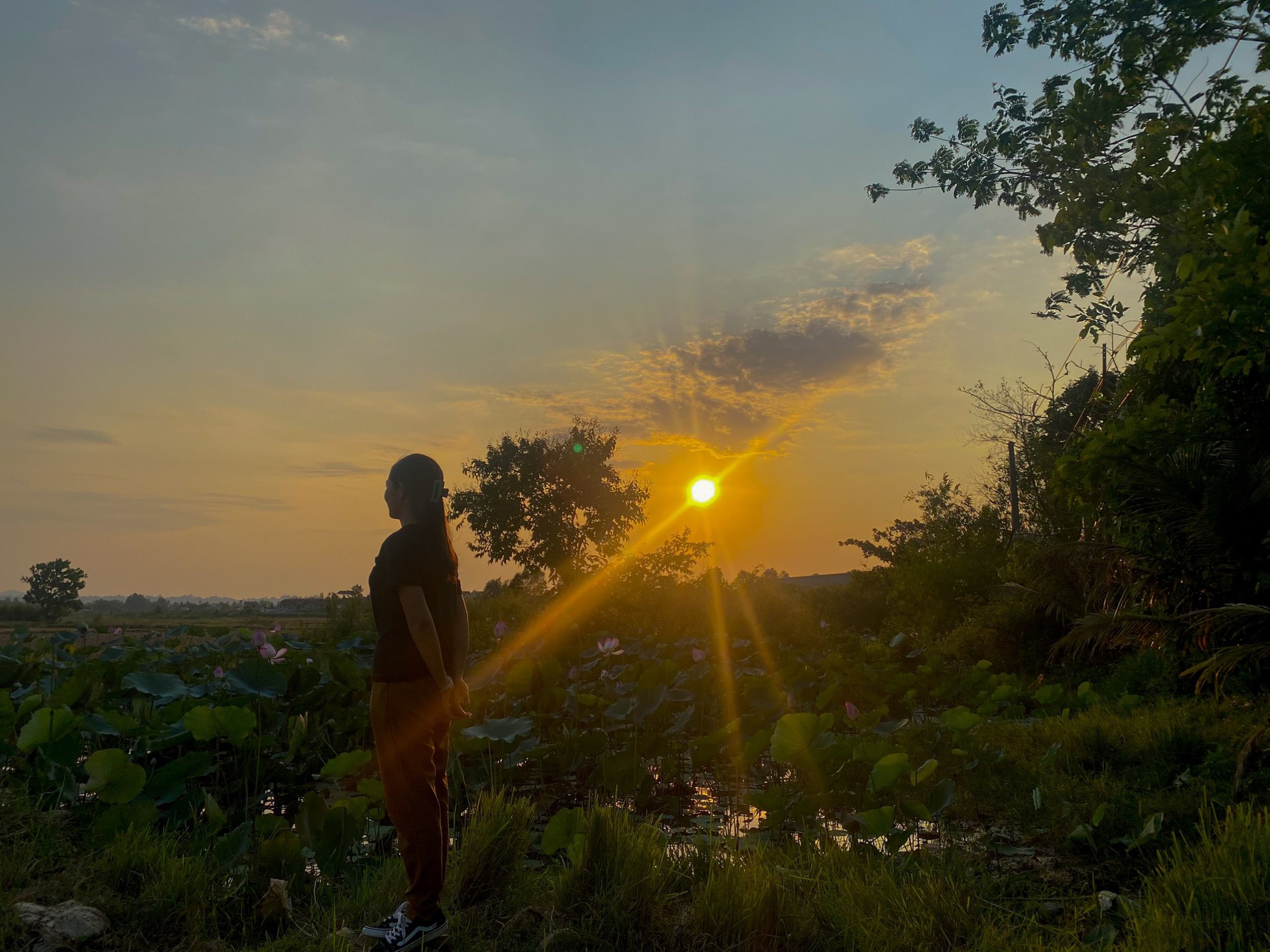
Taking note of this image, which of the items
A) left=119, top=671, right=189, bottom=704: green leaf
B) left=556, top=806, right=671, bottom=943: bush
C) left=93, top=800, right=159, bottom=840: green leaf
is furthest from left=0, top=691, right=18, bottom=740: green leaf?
left=556, top=806, right=671, bottom=943: bush

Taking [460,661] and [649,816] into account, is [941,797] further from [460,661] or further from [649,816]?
[460,661]

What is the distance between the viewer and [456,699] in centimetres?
332

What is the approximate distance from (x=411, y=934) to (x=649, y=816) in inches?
64.4

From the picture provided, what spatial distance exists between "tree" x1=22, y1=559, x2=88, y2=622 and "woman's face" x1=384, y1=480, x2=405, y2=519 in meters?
37.6

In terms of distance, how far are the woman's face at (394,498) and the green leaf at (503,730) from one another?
225 centimetres

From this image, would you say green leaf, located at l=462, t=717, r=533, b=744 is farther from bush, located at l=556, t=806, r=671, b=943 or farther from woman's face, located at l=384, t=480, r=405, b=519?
woman's face, located at l=384, t=480, r=405, b=519

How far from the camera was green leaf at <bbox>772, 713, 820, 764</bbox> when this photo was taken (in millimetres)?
4871

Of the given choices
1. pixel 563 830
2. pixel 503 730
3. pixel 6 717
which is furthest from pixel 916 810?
pixel 6 717

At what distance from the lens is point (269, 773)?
6133 mm

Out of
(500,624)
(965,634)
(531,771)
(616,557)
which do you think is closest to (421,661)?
(531,771)

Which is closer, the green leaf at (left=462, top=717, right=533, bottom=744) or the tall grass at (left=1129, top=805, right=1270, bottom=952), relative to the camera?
the tall grass at (left=1129, top=805, right=1270, bottom=952)

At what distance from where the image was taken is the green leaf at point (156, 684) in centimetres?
593

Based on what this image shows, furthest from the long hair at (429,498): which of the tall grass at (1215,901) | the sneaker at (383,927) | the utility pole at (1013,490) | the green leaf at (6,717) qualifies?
the utility pole at (1013,490)

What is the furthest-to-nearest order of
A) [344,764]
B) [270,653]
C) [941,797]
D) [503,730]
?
[270,653] < [503,730] < [344,764] < [941,797]
